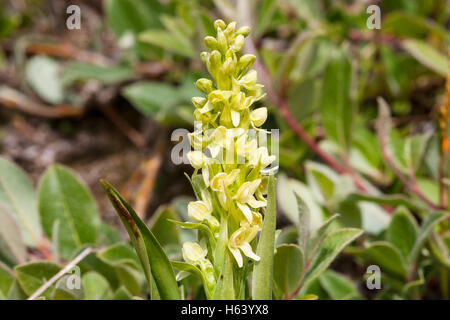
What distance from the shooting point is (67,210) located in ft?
3.29

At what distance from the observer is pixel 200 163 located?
597 millimetres

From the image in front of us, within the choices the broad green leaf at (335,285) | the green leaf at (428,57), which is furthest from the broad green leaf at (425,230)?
the green leaf at (428,57)

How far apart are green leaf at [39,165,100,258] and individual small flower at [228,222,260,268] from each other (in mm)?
475

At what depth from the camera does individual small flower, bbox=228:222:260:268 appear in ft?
1.86

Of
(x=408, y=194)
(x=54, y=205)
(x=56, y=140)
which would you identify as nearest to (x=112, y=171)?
(x=56, y=140)

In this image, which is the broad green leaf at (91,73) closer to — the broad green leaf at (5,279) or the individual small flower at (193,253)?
the broad green leaf at (5,279)

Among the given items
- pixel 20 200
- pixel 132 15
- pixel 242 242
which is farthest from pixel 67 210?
pixel 132 15

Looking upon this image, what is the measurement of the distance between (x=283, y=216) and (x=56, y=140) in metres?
0.71

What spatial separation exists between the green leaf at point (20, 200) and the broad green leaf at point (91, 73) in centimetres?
48

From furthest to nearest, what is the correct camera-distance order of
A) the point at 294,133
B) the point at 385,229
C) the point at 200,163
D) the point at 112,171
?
the point at 112,171, the point at 294,133, the point at 385,229, the point at 200,163

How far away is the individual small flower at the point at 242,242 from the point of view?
1.86 feet

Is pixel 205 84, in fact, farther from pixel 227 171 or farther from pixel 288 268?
pixel 288 268
